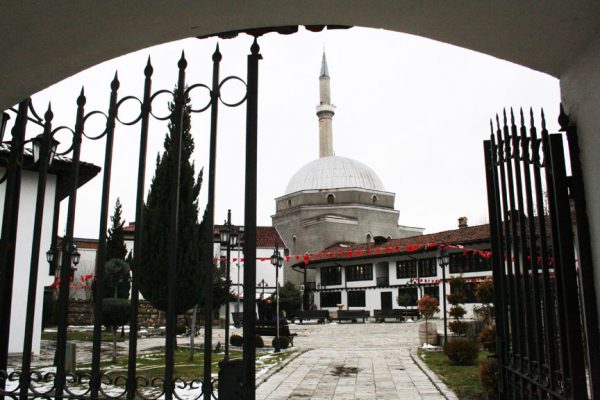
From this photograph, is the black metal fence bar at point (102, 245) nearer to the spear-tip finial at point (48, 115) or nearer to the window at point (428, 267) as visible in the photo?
the spear-tip finial at point (48, 115)

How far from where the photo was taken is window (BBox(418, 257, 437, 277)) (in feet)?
103

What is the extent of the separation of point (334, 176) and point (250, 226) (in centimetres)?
4612

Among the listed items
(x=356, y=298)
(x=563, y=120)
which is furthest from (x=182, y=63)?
(x=356, y=298)

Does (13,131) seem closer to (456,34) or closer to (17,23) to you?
(17,23)

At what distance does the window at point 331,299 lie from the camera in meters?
38.5

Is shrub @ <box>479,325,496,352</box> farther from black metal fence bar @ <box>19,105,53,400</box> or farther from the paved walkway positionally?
black metal fence bar @ <box>19,105,53,400</box>

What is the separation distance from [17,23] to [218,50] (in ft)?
3.31

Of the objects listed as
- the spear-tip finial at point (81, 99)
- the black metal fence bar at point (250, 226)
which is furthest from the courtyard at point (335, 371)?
the spear-tip finial at point (81, 99)

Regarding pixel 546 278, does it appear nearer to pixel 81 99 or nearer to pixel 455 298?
pixel 81 99

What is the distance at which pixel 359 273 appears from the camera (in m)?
37.2

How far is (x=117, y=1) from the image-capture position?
2.55 meters

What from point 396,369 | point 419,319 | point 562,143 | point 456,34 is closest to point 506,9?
point 456,34

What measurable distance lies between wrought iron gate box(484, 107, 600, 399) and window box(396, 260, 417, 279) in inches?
1189

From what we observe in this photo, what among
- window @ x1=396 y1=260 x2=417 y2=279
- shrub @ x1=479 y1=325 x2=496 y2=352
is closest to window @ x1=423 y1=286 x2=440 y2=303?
window @ x1=396 y1=260 x2=417 y2=279
